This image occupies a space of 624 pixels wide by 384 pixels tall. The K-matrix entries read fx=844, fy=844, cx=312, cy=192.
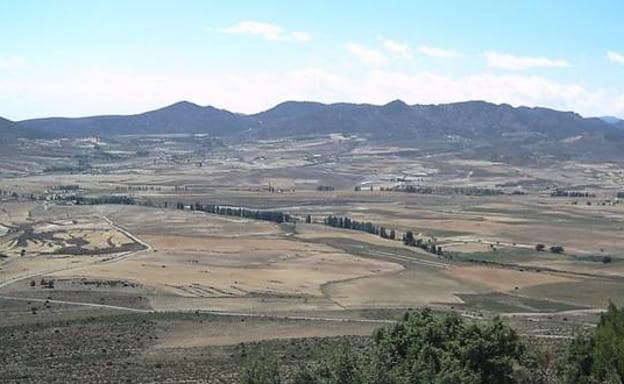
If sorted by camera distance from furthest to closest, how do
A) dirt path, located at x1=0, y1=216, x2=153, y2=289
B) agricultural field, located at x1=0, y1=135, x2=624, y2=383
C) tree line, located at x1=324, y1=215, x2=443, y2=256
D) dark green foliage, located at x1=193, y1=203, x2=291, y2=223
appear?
dark green foliage, located at x1=193, y1=203, x2=291, y2=223
tree line, located at x1=324, y1=215, x2=443, y2=256
dirt path, located at x1=0, y1=216, x2=153, y2=289
agricultural field, located at x1=0, y1=135, x2=624, y2=383

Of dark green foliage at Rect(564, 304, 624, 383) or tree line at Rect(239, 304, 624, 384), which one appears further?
dark green foliage at Rect(564, 304, 624, 383)

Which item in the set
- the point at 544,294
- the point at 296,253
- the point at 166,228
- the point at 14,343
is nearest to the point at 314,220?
the point at 166,228

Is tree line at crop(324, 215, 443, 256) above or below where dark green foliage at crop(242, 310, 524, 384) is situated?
below

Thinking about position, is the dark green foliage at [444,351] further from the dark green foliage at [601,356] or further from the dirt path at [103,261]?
the dirt path at [103,261]

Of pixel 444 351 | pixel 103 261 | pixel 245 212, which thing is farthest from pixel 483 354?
pixel 245 212

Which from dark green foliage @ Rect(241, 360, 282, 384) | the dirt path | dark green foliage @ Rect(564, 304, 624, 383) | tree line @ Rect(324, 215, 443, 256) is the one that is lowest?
the dirt path

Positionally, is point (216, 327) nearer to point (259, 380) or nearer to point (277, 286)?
point (277, 286)

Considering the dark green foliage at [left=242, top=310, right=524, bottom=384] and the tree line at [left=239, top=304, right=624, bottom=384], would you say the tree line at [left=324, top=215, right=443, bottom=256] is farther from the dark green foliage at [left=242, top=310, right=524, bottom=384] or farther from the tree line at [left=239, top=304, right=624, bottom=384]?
the dark green foliage at [left=242, top=310, right=524, bottom=384]

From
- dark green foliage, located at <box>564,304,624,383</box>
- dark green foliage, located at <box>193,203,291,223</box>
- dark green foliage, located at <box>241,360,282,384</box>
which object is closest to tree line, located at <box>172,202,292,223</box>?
dark green foliage, located at <box>193,203,291,223</box>

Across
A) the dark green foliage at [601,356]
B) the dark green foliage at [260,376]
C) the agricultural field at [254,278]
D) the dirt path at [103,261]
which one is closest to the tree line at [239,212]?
the agricultural field at [254,278]
